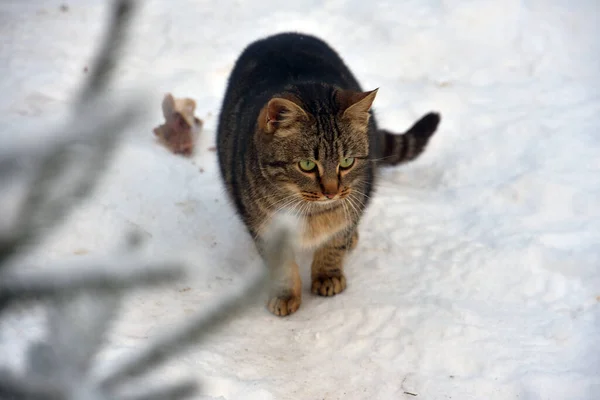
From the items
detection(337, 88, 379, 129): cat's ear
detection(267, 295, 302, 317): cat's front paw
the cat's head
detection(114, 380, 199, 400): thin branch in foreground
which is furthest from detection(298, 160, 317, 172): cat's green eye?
detection(114, 380, 199, 400): thin branch in foreground

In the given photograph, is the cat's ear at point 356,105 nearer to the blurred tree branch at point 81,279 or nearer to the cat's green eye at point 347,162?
the cat's green eye at point 347,162

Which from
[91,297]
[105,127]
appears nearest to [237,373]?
[91,297]

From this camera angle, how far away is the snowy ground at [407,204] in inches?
92.3

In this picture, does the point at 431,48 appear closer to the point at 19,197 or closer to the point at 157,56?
the point at 157,56

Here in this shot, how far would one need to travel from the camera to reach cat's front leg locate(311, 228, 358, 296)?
9.31 feet

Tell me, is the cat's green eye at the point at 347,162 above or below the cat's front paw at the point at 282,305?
above

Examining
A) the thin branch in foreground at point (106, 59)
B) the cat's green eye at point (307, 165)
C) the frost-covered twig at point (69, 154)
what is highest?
the thin branch in foreground at point (106, 59)

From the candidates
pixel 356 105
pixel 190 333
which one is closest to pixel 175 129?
pixel 356 105

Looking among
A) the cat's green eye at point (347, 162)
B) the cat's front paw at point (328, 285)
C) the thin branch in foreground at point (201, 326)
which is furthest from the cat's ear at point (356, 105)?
the thin branch in foreground at point (201, 326)

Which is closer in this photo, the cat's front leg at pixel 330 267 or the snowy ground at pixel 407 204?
the snowy ground at pixel 407 204

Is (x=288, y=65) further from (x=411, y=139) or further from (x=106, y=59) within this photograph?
(x=106, y=59)

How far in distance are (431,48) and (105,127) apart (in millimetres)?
4236

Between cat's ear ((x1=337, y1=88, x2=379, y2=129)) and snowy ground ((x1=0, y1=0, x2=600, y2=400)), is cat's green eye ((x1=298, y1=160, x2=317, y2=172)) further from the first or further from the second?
snowy ground ((x1=0, y1=0, x2=600, y2=400))

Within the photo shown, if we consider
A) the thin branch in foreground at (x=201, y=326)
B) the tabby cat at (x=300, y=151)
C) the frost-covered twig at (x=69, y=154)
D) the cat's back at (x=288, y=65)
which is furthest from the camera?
the cat's back at (x=288, y=65)
